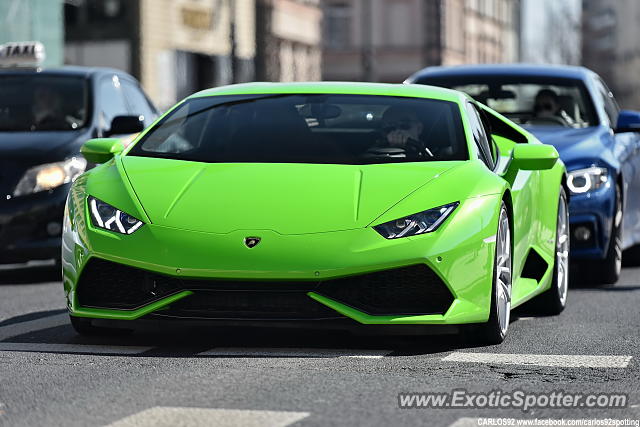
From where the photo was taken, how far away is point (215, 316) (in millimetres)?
7684

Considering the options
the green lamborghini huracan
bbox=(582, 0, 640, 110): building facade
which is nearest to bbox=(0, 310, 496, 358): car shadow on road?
the green lamborghini huracan

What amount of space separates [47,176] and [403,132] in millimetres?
4583

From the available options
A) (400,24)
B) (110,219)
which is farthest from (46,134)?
(400,24)

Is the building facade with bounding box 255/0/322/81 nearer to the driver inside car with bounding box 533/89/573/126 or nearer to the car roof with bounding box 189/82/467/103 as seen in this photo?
the driver inside car with bounding box 533/89/573/126

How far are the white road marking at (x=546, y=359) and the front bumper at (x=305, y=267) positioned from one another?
0.19 meters

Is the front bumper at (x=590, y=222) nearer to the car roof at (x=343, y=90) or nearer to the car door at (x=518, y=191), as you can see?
the car door at (x=518, y=191)

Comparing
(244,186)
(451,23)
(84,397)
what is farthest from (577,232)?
(451,23)

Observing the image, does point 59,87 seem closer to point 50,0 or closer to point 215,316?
point 215,316

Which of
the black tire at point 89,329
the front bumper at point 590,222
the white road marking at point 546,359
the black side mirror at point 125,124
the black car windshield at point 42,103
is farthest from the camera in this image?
the black car windshield at point 42,103

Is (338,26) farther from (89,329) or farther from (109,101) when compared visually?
A: (89,329)

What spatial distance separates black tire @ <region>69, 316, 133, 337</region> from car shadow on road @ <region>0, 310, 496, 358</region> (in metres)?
0.03

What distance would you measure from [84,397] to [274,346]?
169 centimetres

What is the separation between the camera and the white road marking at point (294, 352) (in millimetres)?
7555

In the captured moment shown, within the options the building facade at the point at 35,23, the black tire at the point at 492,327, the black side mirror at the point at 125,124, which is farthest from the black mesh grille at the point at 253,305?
the building facade at the point at 35,23
